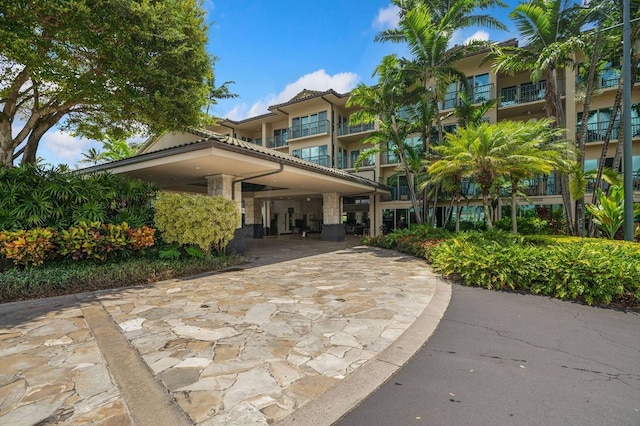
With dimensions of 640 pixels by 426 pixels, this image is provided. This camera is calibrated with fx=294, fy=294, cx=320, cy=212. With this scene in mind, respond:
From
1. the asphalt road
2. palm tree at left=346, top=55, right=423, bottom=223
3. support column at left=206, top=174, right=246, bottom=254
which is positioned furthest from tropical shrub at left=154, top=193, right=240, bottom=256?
palm tree at left=346, top=55, right=423, bottom=223

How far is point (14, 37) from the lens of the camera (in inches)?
244

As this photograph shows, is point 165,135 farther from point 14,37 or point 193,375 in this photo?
point 193,375

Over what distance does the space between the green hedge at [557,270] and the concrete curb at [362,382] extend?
2905mm

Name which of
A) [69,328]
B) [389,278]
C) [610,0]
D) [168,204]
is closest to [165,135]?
[168,204]

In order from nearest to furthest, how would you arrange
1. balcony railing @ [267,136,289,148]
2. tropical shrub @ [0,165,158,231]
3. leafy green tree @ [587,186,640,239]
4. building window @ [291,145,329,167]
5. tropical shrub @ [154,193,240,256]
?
tropical shrub @ [0,165,158,231] < tropical shrub @ [154,193,240,256] < leafy green tree @ [587,186,640,239] < building window @ [291,145,329,167] < balcony railing @ [267,136,289,148]

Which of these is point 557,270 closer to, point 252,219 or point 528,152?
point 528,152

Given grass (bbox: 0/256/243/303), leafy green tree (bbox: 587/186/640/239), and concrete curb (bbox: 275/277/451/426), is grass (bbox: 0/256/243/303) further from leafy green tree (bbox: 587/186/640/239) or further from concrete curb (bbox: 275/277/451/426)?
leafy green tree (bbox: 587/186/640/239)

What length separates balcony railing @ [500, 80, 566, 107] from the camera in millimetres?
17484

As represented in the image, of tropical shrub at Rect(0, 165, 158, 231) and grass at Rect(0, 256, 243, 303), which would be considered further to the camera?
tropical shrub at Rect(0, 165, 158, 231)

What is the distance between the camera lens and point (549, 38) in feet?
34.5

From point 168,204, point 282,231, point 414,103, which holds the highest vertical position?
point 414,103

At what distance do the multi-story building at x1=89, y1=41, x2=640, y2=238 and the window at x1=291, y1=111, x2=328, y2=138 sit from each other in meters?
0.08

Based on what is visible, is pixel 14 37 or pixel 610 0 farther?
pixel 610 0

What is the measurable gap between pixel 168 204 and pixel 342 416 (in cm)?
800
